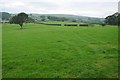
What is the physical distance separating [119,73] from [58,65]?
4283 mm

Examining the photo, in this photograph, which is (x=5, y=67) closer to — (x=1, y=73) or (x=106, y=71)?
(x=1, y=73)

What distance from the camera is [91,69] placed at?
14172 millimetres

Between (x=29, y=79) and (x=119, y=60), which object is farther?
(x=119, y=60)

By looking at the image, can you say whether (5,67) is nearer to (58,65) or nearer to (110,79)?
(58,65)

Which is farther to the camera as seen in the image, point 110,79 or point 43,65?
point 43,65

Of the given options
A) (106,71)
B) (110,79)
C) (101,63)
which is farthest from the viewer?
(101,63)

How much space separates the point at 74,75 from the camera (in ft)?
42.1

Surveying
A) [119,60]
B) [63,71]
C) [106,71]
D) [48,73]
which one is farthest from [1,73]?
[119,60]

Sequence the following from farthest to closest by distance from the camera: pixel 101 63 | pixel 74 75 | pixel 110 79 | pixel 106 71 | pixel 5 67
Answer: pixel 101 63, pixel 5 67, pixel 106 71, pixel 74 75, pixel 110 79

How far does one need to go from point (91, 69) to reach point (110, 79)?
2259 mm

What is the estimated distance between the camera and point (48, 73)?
13359 millimetres

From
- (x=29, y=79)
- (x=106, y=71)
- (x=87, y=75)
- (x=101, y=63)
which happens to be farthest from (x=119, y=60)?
(x=29, y=79)

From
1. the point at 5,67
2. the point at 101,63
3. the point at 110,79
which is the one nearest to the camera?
the point at 110,79

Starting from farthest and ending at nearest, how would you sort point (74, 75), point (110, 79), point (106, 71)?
1. point (106, 71)
2. point (74, 75)
3. point (110, 79)
